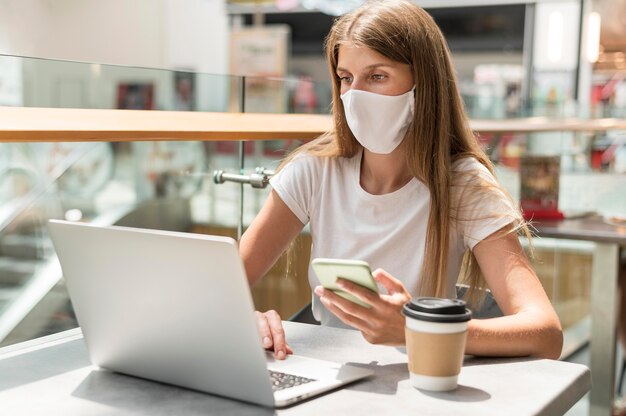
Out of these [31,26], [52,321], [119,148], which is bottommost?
[52,321]

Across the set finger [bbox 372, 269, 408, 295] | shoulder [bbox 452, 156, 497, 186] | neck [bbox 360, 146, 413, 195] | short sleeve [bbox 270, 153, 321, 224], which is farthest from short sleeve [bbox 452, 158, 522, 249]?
finger [bbox 372, 269, 408, 295]

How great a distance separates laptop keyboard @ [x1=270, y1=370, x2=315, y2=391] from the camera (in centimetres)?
A: 120

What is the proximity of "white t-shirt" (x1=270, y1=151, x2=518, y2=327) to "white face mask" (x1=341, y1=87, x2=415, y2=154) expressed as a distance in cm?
12

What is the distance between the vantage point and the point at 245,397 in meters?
1.14

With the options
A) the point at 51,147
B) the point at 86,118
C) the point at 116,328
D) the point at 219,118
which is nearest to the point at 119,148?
the point at 51,147

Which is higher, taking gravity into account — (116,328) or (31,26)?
(31,26)

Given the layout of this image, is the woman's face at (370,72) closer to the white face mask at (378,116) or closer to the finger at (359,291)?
the white face mask at (378,116)

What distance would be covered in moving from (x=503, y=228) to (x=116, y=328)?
832 millimetres

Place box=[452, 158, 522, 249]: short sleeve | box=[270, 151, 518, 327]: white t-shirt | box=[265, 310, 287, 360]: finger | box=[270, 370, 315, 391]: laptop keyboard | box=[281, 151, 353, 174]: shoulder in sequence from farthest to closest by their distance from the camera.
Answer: box=[281, 151, 353, 174]: shoulder → box=[270, 151, 518, 327]: white t-shirt → box=[452, 158, 522, 249]: short sleeve → box=[265, 310, 287, 360]: finger → box=[270, 370, 315, 391]: laptop keyboard

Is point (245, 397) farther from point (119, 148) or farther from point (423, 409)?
point (119, 148)

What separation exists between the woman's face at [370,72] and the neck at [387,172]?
0.54 feet

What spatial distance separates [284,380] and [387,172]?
0.78 m

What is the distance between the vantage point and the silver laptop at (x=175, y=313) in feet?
3.56

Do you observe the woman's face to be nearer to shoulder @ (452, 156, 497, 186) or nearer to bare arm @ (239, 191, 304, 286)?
shoulder @ (452, 156, 497, 186)
